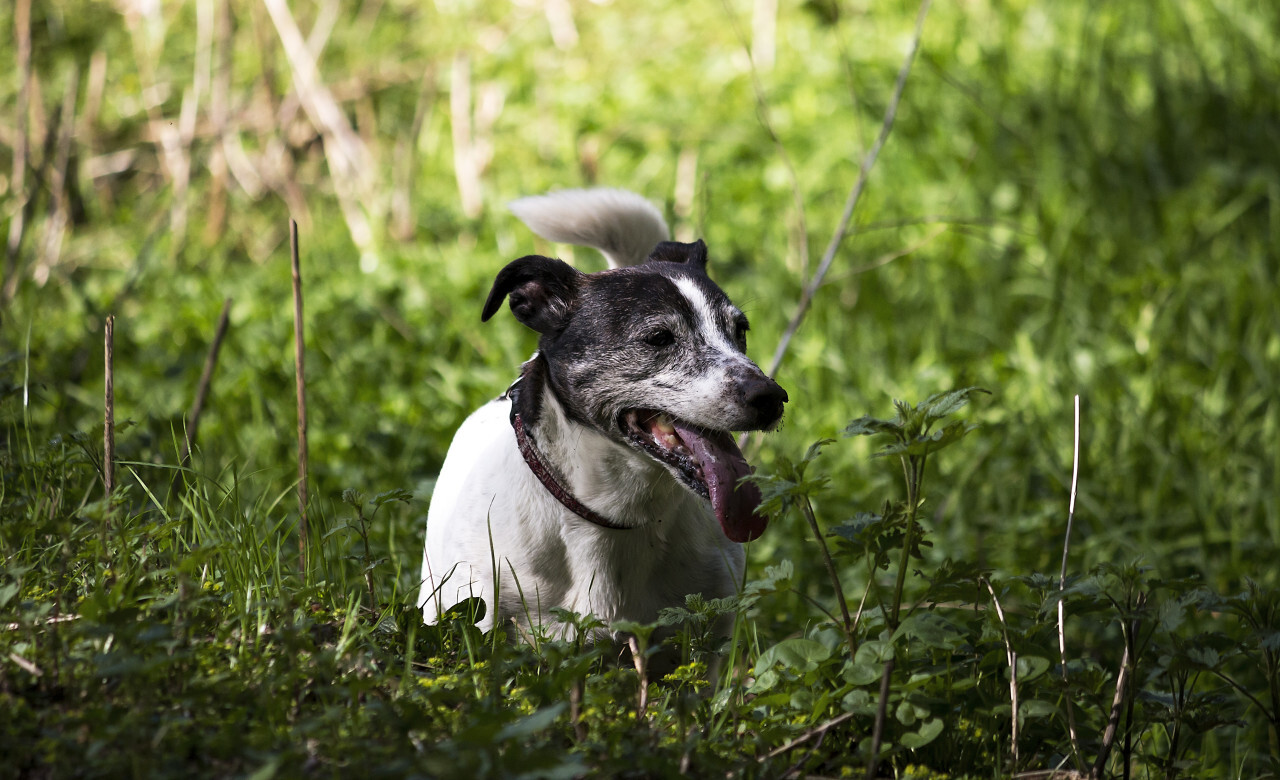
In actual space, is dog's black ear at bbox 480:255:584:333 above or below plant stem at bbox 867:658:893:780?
above

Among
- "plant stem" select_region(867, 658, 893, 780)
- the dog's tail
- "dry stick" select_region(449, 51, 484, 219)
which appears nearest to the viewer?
"plant stem" select_region(867, 658, 893, 780)

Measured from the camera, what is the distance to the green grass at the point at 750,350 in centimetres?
184

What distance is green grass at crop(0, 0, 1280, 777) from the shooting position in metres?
1.84

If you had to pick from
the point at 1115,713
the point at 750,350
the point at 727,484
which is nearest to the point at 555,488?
the point at 727,484

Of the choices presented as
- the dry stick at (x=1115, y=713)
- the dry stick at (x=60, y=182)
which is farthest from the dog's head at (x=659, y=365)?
the dry stick at (x=60, y=182)

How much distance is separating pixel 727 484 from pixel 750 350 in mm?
2598

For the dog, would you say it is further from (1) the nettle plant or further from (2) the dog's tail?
(1) the nettle plant

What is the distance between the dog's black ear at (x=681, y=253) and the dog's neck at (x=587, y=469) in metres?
0.58

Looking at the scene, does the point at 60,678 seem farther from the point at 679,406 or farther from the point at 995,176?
the point at 995,176

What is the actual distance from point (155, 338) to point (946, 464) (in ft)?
11.5

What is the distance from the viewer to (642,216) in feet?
10.4

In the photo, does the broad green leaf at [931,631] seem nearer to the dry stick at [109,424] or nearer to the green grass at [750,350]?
the green grass at [750,350]

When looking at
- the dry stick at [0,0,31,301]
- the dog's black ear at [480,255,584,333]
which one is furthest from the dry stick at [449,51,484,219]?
the dog's black ear at [480,255,584,333]

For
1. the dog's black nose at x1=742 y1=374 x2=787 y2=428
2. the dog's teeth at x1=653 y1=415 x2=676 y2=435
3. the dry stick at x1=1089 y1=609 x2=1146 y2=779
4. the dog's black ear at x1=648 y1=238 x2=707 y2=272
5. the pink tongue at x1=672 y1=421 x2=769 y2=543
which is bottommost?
the dry stick at x1=1089 y1=609 x2=1146 y2=779
